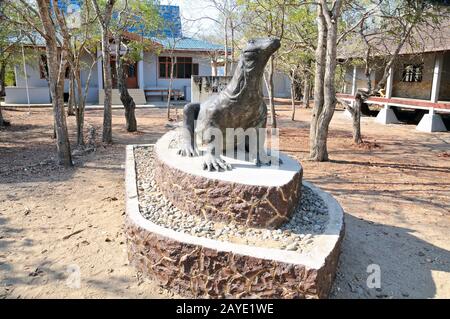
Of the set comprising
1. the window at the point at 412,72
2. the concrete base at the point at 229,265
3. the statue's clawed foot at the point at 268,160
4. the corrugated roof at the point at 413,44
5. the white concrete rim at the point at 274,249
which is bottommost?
the concrete base at the point at 229,265

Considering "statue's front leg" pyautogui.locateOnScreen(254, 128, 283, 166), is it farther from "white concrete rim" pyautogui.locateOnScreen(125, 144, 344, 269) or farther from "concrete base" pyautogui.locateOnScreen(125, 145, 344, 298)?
"concrete base" pyautogui.locateOnScreen(125, 145, 344, 298)

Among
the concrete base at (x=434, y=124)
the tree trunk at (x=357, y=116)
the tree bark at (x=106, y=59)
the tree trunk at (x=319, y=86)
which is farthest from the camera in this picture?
the concrete base at (x=434, y=124)

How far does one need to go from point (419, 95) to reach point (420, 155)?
7571 mm

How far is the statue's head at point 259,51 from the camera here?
11.9ft

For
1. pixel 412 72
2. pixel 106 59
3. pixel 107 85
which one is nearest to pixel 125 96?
pixel 107 85

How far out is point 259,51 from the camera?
3680mm

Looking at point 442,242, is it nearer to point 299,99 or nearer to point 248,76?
point 248,76

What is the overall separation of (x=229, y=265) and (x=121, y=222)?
2200 millimetres

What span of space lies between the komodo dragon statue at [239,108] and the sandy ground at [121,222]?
1.42m

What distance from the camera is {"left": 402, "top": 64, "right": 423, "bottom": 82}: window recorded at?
15734mm

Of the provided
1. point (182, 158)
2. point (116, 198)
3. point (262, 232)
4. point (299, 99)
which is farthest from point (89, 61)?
point (262, 232)

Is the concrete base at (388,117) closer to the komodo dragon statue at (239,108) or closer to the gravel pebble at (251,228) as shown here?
the gravel pebble at (251,228)

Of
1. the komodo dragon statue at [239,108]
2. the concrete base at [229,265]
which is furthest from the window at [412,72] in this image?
the concrete base at [229,265]

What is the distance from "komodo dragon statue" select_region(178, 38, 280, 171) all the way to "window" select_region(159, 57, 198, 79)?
18.0m
